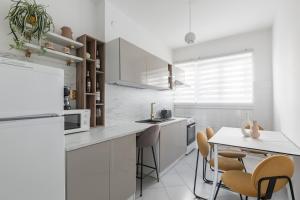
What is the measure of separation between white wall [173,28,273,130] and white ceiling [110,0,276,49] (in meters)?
0.23

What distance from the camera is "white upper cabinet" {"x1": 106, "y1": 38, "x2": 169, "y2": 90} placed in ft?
7.28

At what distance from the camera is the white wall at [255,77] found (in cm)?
339

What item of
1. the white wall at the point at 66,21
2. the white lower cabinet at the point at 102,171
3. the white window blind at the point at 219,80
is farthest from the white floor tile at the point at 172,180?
the white window blind at the point at 219,80

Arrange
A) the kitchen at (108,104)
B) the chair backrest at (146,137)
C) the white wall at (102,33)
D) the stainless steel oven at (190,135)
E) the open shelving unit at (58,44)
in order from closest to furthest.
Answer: the kitchen at (108,104)
the open shelving unit at (58,44)
the white wall at (102,33)
the chair backrest at (146,137)
the stainless steel oven at (190,135)

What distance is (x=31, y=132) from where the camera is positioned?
973 millimetres

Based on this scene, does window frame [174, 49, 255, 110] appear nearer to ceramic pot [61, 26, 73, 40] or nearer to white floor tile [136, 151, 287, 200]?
white floor tile [136, 151, 287, 200]

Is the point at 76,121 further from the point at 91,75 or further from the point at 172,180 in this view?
the point at 172,180

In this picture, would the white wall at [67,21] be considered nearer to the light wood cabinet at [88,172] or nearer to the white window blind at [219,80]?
the light wood cabinet at [88,172]

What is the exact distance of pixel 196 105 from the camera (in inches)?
167

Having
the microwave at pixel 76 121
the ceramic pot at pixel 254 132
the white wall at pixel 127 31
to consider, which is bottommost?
the ceramic pot at pixel 254 132

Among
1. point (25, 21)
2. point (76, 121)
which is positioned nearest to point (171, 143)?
point (76, 121)

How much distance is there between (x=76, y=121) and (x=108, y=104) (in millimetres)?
709

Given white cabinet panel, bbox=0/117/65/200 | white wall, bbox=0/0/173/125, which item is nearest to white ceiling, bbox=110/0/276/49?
white wall, bbox=0/0/173/125

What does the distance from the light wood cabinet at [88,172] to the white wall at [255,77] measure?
3.12m
